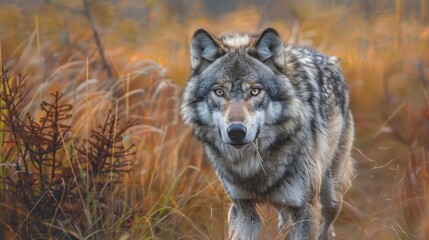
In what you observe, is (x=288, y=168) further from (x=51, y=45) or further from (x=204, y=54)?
(x=51, y=45)

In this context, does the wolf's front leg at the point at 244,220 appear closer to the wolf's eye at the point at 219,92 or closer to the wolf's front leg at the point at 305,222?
the wolf's front leg at the point at 305,222

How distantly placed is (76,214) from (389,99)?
15.6ft

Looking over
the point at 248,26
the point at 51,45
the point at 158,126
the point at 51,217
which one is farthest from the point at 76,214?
the point at 248,26

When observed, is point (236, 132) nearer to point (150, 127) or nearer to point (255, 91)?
point (255, 91)

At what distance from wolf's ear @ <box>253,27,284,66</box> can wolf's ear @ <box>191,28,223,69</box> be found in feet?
0.77

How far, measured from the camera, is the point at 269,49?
4.59 meters

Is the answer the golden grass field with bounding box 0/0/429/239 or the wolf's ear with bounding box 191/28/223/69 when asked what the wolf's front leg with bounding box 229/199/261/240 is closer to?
the golden grass field with bounding box 0/0/429/239

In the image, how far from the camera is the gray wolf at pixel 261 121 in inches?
173

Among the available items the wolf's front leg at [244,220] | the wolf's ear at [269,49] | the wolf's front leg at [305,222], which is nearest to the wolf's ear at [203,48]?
the wolf's ear at [269,49]

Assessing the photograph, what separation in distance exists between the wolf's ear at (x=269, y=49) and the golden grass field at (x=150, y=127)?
2.90 ft

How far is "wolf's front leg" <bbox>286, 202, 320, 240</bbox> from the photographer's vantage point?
4664 millimetres

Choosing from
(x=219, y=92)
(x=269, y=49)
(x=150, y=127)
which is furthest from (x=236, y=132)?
(x=150, y=127)

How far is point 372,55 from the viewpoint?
9.27 meters

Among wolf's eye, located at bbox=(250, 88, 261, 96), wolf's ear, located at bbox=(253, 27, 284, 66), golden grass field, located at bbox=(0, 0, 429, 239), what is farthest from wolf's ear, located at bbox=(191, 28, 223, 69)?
golden grass field, located at bbox=(0, 0, 429, 239)
